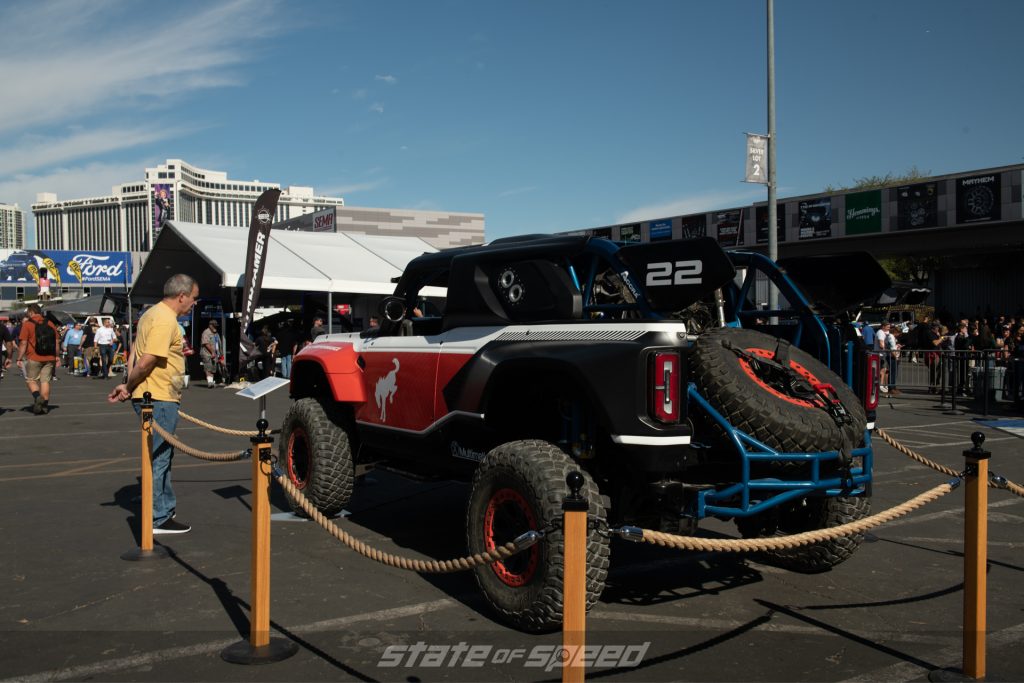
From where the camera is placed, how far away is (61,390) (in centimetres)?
2142

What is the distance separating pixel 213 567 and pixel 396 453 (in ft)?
4.71

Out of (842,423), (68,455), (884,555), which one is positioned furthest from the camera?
(68,455)

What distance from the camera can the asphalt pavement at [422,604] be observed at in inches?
160

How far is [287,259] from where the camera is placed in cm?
2095

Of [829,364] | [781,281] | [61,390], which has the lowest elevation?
[61,390]

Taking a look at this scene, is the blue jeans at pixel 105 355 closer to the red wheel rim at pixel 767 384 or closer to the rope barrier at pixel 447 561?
the rope barrier at pixel 447 561

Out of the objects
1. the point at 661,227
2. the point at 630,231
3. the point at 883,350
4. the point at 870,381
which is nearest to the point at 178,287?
the point at 870,381

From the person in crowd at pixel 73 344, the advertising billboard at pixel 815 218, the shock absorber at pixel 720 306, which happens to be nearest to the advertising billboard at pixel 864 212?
the advertising billboard at pixel 815 218

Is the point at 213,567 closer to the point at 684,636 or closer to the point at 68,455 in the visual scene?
the point at 684,636

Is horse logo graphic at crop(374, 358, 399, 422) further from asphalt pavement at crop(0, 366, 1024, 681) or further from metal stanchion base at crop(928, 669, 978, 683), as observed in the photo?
metal stanchion base at crop(928, 669, 978, 683)

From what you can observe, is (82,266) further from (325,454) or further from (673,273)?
(673,273)

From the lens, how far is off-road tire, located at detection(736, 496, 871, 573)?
17.3ft

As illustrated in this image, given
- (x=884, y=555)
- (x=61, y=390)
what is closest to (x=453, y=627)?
(x=884, y=555)

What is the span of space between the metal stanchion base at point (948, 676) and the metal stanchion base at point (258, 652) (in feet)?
9.60
